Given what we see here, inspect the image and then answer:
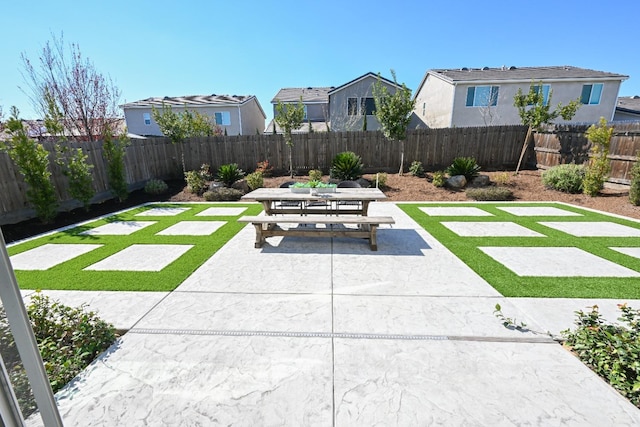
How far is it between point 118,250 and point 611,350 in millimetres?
6582

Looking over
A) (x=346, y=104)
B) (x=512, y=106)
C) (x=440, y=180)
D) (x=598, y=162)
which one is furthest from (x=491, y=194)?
(x=346, y=104)

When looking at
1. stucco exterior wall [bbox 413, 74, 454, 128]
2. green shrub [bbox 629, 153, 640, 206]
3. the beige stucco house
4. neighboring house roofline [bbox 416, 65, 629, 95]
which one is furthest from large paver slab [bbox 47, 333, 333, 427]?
neighboring house roofline [bbox 416, 65, 629, 95]

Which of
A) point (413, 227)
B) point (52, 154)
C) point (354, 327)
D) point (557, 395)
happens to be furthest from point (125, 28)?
point (557, 395)

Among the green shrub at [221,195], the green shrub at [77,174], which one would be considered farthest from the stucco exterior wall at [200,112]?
the green shrub at [77,174]

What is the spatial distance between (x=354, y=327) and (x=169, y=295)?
231 cm

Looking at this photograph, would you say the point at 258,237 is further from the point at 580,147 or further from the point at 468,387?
the point at 580,147

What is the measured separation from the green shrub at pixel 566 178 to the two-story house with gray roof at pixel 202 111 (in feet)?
61.3

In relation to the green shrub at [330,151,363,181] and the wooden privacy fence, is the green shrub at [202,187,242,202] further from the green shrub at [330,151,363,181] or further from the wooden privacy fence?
the wooden privacy fence

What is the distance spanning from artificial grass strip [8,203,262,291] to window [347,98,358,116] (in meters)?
15.6

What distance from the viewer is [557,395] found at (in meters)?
2.05

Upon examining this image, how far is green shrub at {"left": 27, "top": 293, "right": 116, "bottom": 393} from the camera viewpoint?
2.29 m

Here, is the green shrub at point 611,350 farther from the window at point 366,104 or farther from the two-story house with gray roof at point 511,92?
the window at point 366,104

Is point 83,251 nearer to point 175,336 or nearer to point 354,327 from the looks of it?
point 175,336

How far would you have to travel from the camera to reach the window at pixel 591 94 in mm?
17312
